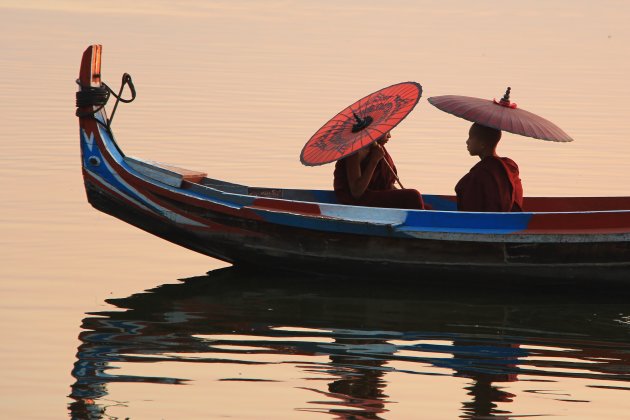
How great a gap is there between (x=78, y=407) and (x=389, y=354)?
5.94 ft

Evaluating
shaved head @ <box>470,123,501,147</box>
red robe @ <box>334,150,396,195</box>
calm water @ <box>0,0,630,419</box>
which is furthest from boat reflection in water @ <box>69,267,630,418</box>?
shaved head @ <box>470,123,501,147</box>

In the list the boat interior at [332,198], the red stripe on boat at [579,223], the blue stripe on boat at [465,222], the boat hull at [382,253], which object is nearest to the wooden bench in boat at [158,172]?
the boat interior at [332,198]

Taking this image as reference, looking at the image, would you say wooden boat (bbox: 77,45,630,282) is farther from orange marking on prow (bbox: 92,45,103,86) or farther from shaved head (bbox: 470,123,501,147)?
shaved head (bbox: 470,123,501,147)

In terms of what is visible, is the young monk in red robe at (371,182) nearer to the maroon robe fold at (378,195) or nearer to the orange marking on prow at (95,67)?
the maroon robe fold at (378,195)

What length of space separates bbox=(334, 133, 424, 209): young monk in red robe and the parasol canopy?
14 centimetres

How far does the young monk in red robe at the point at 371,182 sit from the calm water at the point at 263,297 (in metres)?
0.55

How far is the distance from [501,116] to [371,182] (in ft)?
3.38

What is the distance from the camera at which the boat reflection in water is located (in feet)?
23.2

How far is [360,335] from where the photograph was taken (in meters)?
8.11

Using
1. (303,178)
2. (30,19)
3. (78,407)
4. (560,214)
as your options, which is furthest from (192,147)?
(30,19)

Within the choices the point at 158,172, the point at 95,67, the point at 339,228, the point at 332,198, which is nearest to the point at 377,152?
the point at 339,228

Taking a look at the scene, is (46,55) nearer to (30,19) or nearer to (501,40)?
(30,19)

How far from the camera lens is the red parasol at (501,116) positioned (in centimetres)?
870

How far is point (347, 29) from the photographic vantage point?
109 feet
